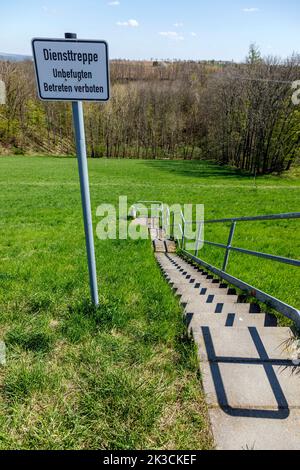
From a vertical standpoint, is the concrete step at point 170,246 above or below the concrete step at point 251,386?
below

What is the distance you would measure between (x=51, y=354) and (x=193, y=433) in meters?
1.38

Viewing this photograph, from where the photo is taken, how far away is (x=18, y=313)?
10.8 feet

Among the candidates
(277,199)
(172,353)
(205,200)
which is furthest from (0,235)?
(277,199)

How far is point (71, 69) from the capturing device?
2525 millimetres

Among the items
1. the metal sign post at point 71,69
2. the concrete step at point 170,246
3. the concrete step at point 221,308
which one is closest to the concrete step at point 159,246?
the concrete step at point 170,246

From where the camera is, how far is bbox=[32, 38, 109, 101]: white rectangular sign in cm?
245

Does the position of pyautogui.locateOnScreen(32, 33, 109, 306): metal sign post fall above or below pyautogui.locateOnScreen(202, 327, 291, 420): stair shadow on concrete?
above

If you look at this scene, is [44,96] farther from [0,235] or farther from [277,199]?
[277,199]

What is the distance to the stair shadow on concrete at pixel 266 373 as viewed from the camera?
1.90 meters

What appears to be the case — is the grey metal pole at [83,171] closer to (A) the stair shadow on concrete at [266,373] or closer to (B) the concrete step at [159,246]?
(A) the stair shadow on concrete at [266,373]

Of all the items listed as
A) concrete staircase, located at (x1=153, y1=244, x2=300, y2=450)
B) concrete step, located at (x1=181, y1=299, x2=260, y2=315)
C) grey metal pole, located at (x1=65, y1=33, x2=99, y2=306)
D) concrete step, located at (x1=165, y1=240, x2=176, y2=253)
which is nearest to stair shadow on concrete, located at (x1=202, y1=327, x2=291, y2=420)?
concrete staircase, located at (x1=153, y1=244, x2=300, y2=450)

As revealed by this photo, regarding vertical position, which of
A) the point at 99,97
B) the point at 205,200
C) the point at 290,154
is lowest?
the point at 205,200

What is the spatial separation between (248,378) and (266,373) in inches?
6.2

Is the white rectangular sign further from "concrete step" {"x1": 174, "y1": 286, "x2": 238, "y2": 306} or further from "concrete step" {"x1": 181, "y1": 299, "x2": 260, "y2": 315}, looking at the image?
"concrete step" {"x1": 174, "y1": 286, "x2": 238, "y2": 306}
